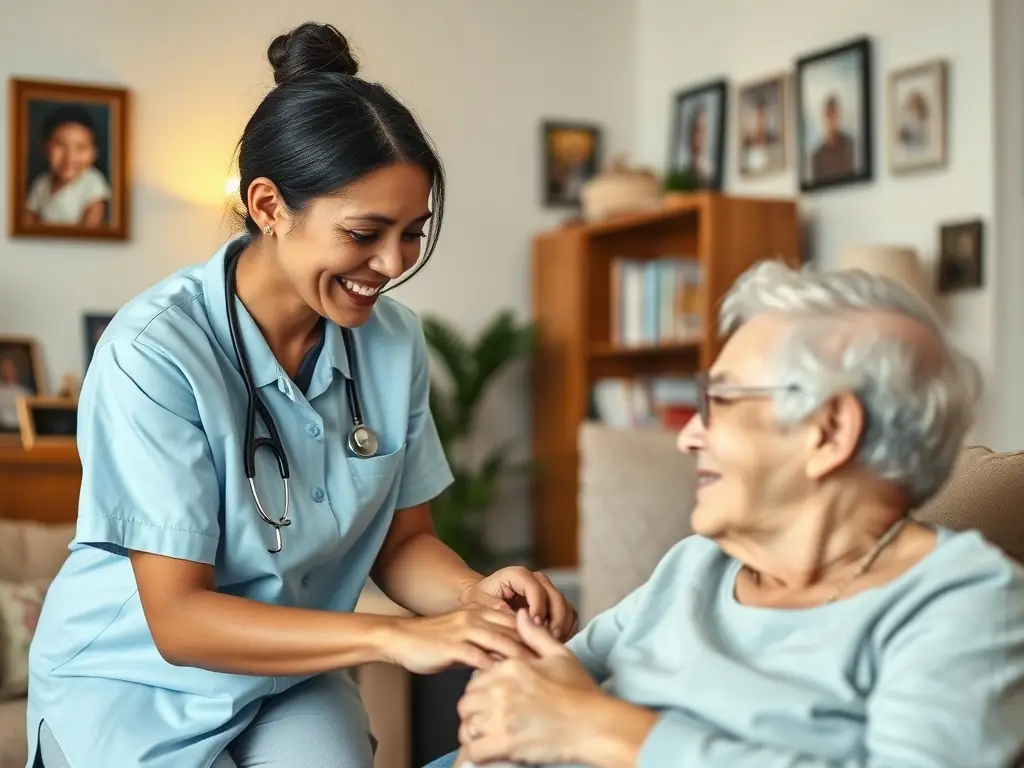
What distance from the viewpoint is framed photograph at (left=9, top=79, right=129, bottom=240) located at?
454 centimetres

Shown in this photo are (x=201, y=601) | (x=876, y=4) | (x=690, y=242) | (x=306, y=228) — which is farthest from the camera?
(x=690, y=242)

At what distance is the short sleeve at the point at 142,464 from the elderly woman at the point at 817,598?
503 millimetres

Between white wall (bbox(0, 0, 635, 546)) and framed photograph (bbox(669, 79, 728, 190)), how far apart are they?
40cm

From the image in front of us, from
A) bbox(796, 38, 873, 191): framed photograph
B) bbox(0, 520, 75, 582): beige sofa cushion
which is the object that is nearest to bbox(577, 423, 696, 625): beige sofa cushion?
bbox(0, 520, 75, 582): beige sofa cushion

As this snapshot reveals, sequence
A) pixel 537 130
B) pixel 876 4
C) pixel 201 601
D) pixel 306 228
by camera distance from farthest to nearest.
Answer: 1. pixel 537 130
2. pixel 876 4
3. pixel 306 228
4. pixel 201 601

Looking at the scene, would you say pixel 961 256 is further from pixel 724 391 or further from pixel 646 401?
pixel 724 391

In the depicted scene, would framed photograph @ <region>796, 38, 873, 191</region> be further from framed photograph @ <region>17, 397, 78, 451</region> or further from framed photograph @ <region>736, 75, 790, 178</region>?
framed photograph @ <region>17, 397, 78, 451</region>

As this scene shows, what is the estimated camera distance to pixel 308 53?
1.84 metres

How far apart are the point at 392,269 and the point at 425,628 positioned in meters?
0.53

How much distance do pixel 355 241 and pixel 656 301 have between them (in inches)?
123

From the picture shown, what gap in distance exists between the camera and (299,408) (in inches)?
70.8

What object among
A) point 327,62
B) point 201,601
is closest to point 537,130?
point 327,62

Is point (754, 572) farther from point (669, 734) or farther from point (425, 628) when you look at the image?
point (425, 628)

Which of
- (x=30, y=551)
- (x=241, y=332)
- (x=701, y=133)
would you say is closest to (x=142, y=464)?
(x=241, y=332)
